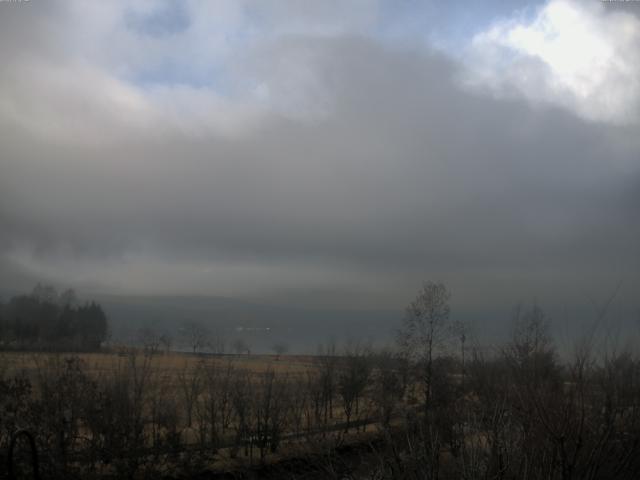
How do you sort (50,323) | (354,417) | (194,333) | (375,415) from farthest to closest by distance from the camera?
(194,333) < (50,323) < (354,417) < (375,415)

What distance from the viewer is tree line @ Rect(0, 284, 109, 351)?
3256 centimetres

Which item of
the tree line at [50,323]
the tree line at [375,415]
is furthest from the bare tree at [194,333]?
the tree line at [375,415]

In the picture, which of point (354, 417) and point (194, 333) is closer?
point (354, 417)

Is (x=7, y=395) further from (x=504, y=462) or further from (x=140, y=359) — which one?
(x=504, y=462)

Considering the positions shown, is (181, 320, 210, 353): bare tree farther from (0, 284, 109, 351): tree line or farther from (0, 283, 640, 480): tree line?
(0, 283, 640, 480): tree line

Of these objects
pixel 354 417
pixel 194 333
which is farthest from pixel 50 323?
pixel 194 333

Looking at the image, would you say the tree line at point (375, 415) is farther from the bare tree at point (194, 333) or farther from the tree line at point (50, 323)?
the bare tree at point (194, 333)

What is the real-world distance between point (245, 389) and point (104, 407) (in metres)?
12.2

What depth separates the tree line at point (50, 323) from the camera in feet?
107

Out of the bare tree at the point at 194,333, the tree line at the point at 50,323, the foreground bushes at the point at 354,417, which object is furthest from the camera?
the bare tree at the point at 194,333

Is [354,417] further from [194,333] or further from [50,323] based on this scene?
[194,333]

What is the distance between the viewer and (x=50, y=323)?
58.2m

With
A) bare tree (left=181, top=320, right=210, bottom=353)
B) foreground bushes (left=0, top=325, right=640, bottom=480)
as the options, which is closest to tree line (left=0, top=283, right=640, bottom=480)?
foreground bushes (left=0, top=325, right=640, bottom=480)

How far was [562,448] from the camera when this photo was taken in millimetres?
7812
